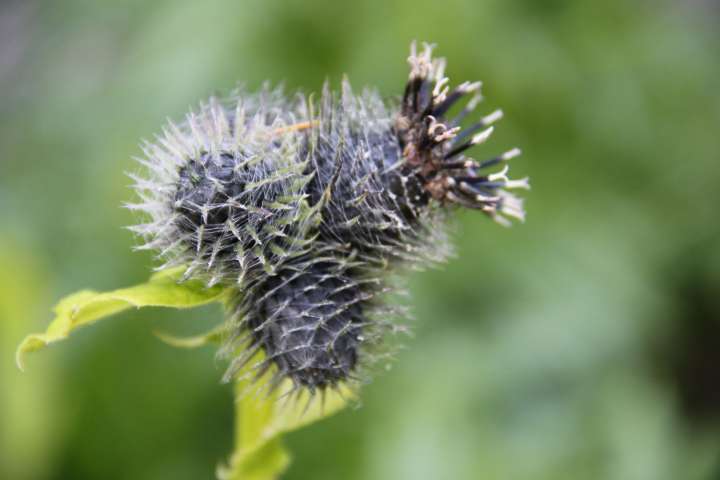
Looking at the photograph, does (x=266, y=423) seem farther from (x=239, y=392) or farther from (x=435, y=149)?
(x=435, y=149)

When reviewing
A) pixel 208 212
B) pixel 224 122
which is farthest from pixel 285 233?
pixel 224 122

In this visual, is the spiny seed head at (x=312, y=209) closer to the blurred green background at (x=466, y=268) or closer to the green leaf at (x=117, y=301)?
the green leaf at (x=117, y=301)

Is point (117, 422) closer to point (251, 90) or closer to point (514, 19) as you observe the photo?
point (251, 90)

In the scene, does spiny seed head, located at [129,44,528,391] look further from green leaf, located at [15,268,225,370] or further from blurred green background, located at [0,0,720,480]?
blurred green background, located at [0,0,720,480]

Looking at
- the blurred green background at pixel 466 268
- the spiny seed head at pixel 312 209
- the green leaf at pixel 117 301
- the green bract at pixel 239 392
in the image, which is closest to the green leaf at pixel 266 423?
the green bract at pixel 239 392

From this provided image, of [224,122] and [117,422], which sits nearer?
[224,122]

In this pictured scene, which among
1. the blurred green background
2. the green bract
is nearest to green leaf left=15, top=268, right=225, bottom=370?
the green bract
